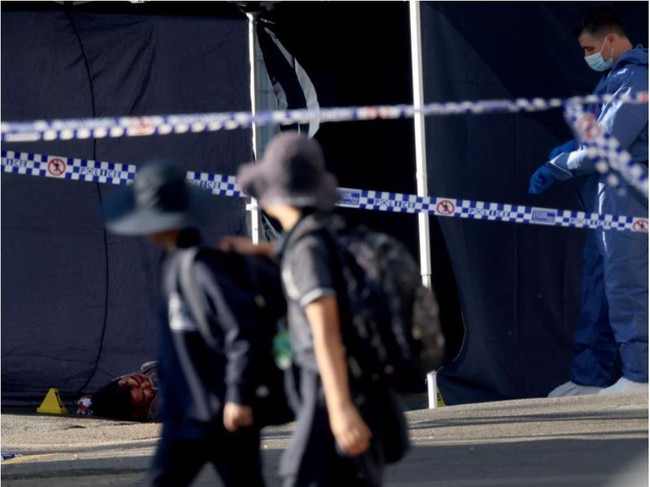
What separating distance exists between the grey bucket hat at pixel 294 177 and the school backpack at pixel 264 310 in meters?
0.29

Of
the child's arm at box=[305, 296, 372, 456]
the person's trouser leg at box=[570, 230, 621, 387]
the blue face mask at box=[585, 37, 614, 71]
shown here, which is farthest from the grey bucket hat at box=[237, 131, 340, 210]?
the person's trouser leg at box=[570, 230, 621, 387]

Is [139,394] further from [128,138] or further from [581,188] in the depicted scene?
[581,188]

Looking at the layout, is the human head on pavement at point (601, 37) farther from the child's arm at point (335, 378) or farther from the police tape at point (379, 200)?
the child's arm at point (335, 378)

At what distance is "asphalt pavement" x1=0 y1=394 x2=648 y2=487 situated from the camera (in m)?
6.68

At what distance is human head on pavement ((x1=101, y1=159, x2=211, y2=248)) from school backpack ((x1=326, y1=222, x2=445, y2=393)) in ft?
2.42

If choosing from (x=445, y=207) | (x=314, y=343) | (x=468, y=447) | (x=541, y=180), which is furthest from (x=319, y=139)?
(x=314, y=343)

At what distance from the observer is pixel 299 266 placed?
4.21 m

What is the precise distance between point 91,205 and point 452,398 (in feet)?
9.69

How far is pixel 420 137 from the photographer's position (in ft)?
30.4

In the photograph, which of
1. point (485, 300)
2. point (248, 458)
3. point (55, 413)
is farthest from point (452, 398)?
point (248, 458)

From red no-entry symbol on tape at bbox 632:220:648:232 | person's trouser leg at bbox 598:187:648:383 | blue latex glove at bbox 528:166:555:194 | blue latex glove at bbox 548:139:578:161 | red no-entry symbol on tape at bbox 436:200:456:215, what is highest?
blue latex glove at bbox 548:139:578:161

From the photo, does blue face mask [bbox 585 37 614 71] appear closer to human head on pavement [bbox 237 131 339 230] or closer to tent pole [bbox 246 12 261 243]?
tent pole [bbox 246 12 261 243]

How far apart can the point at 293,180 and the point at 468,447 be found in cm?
345

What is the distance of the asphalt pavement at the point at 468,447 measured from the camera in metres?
6.68
